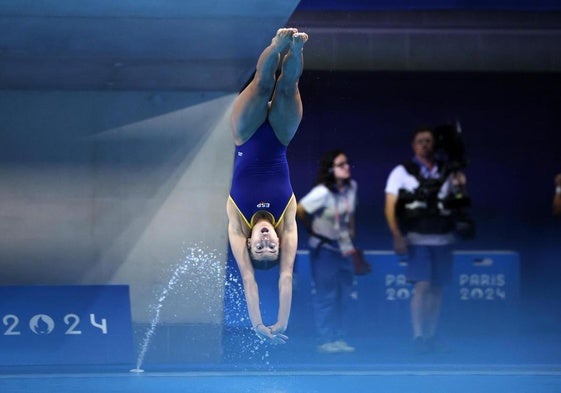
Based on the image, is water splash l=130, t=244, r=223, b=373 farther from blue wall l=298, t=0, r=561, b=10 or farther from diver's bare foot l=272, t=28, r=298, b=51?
diver's bare foot l=272, t=28, r=298, b=51

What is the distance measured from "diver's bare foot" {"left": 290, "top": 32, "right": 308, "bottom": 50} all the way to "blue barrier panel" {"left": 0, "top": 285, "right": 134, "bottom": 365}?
11.0ft

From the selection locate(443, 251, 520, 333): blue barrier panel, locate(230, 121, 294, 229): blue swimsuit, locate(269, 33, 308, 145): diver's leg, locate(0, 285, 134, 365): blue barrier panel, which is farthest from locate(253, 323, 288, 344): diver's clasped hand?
locate(443, 251, 520, 333): blue barrier panel

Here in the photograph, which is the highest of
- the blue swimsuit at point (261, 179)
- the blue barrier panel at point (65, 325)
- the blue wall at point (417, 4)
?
the blue wall at point (417, 4)

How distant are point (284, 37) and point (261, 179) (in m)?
1.15

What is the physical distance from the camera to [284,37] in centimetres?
577

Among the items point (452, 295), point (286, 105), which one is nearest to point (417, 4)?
point (452, 295)

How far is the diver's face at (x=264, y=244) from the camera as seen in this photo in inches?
244

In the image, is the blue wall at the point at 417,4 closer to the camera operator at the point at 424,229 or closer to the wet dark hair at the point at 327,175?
the camera operator at the point at 424,229

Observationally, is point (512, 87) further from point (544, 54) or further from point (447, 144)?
point (447, 144)

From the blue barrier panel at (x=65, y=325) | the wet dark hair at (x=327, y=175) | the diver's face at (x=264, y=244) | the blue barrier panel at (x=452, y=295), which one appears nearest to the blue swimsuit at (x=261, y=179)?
the diver's face at (x=264, y=244)

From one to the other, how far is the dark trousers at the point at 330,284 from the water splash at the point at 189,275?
890 millimetres

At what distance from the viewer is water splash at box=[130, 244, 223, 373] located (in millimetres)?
8609

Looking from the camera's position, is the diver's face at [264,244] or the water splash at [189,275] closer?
the diver's face at [264,244]

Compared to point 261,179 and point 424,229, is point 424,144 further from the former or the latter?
point 261,179
